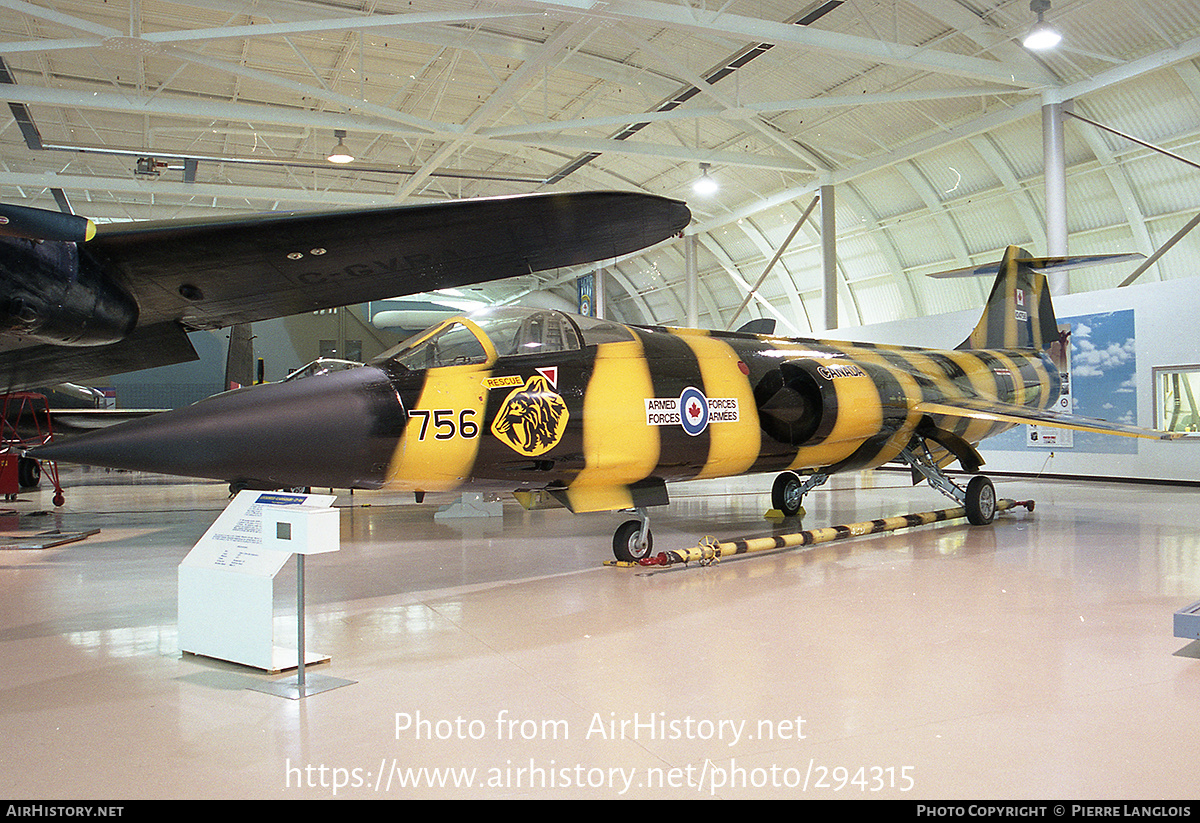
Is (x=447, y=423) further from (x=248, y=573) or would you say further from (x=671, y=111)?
(x=671, y=111)

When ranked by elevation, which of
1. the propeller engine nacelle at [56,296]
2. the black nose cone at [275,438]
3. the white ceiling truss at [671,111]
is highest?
the white ceiling truss at [671,111]

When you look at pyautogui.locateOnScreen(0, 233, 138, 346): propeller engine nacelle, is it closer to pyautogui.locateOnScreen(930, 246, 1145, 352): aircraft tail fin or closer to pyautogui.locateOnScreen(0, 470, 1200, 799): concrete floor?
pyautogui.locateOnScreen(0, 470, 1200, 799): concrete floor

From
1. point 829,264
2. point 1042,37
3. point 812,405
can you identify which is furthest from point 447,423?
point 829,264

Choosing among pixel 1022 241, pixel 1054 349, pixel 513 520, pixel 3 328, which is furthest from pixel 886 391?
pixel 1022 241

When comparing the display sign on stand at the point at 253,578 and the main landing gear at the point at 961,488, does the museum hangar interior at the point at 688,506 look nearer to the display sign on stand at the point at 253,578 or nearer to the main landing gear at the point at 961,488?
the display sign on stand at the point at 253,578

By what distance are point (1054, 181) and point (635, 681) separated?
49.1 ft

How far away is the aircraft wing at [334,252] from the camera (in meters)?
6.28

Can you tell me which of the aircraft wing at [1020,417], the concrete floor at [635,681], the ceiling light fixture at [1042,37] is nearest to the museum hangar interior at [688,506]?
the concrete floor at [635,681]

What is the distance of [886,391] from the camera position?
862 cm

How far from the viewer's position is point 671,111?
15.7 metres

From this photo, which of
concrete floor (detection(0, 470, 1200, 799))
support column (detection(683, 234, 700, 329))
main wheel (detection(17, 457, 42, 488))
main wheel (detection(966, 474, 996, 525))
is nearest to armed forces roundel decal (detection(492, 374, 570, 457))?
concrete floor (detection(0, 470, 1200, 799))

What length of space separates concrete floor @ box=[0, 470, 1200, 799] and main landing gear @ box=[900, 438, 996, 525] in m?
1.67

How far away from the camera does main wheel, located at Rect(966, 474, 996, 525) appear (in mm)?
9102

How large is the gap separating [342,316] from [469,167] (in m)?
8.65
